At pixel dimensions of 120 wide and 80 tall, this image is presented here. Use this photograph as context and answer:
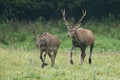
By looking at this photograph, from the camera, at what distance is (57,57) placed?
22.9 m

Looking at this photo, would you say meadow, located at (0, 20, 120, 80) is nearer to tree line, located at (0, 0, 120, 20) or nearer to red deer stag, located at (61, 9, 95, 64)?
red deer stag, located at (61, 9, 95, 64)

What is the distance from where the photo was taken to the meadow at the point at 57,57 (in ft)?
53.1

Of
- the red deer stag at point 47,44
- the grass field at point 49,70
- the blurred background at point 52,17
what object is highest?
the blurred background at point 52,17

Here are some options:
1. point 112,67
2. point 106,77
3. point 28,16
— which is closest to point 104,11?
point 28,16

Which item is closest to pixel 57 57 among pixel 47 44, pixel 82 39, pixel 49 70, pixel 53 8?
pixel 82 39

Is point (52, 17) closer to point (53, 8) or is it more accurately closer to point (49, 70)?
point (53, 8)

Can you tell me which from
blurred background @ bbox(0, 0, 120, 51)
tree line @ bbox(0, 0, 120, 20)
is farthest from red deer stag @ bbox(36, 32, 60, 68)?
tree line @ bbox(0, 0, 120, 20)

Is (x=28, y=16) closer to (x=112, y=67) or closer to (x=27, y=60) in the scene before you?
(x=27, y=60)

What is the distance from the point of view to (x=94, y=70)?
693 inches

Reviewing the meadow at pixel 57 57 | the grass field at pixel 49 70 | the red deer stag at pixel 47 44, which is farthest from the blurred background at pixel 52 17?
the red deer stag at pixel 47 44

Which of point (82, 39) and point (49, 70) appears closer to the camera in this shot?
point (49, 70)

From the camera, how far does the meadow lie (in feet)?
53.1

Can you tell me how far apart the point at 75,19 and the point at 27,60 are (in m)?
17.3

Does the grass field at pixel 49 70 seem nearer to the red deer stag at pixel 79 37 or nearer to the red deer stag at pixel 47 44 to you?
the red deer stag at pixel 47 44
